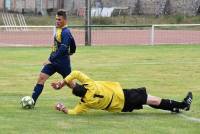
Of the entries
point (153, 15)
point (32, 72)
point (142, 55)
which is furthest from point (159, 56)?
point (153, 15)

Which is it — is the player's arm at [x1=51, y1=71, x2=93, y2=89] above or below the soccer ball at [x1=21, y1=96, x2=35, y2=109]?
above

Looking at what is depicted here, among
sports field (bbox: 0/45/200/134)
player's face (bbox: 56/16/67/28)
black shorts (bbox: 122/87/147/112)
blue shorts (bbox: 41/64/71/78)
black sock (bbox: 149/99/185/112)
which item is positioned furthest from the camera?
blue shorts (bbox: 41/64/71/78)

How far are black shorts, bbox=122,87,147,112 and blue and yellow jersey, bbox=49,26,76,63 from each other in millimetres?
1507

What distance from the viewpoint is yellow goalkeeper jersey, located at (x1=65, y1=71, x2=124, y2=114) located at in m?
10.2

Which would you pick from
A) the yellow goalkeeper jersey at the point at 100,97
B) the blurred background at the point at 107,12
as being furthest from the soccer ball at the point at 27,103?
the blurred background at the point at 107,12

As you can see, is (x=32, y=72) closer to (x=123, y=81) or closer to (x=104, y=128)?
(x=123, y=81)

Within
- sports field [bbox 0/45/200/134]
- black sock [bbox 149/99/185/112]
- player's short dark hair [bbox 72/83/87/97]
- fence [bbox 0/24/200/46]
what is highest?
player's short dark hair [bbox 72/83/87/97]

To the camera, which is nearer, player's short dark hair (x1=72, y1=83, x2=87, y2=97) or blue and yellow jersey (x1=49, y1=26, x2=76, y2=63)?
player's short dark hair (x1=72, y1=83, x2=87, y2=97)

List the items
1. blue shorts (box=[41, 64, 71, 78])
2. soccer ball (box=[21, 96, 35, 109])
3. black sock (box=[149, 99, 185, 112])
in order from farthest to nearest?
blue shorts (box=[41, 64, 71, 78]), soccer ball (box=[21, 96, 35, 109]), black sock (box=[149, 99, 185, 112])

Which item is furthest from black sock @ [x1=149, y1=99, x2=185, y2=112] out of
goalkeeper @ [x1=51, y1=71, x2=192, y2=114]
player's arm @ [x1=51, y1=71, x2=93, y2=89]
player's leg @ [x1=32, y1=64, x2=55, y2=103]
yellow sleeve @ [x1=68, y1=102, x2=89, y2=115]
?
player's leg @ [x1=32, y1=64, x2=55, y2=103]

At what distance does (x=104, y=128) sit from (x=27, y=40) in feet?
89.8

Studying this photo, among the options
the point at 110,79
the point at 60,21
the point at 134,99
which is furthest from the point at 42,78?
the point at 110,79

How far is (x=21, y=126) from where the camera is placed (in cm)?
941

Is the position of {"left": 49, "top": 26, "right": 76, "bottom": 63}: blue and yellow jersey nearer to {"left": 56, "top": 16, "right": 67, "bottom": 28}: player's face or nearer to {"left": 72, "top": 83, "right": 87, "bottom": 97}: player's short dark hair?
{"left": 56, "top": 16, "right": 67, "bottom": 28}: player's face
